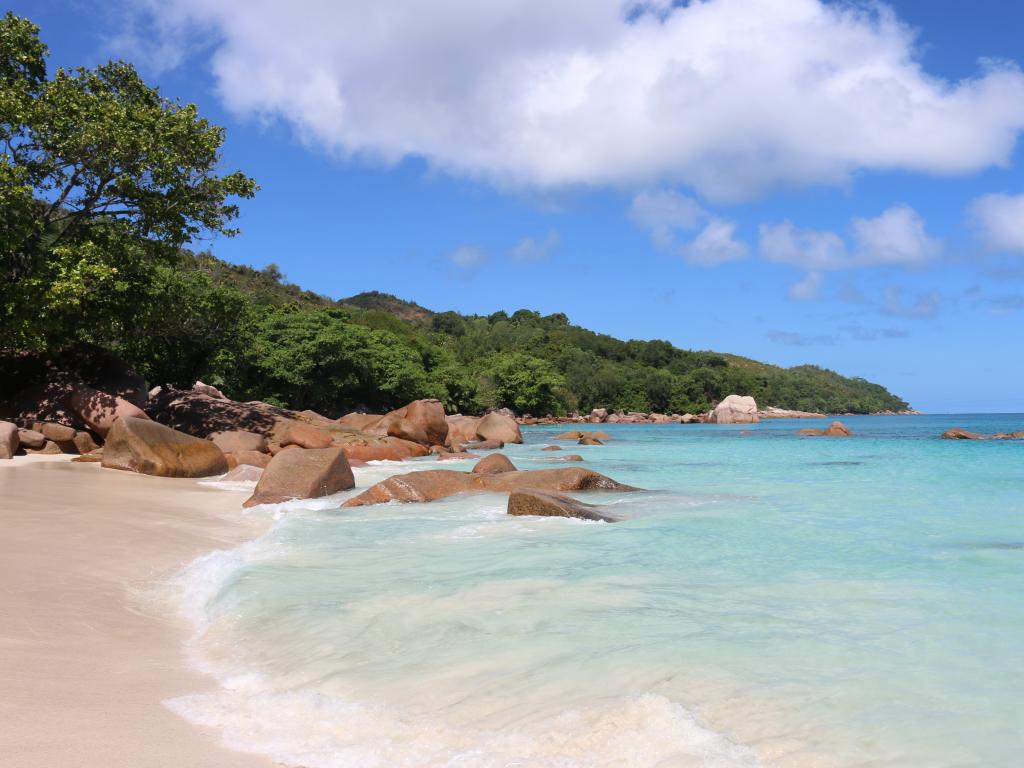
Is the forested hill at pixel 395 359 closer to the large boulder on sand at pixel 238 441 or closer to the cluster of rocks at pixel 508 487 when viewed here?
the large boulder on sand at pixel 238 441

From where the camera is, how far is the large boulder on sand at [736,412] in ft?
270

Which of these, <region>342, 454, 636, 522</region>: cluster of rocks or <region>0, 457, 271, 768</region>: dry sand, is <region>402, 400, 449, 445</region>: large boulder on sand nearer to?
<region>342, 454, 636, 522</region>: cluster of rocks

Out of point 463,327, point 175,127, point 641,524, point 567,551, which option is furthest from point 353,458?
point 463,327

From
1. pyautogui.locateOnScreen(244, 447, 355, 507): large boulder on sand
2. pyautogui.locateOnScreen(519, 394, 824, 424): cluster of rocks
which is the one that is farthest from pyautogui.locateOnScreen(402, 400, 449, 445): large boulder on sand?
pyautogui.locateOnScreen(519, 394, 824, 424): cluster of rocks

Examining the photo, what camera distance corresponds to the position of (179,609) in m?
5.36

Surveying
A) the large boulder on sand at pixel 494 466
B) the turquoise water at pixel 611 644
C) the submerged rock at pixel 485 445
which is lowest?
the submerged rock at pixel 485 445

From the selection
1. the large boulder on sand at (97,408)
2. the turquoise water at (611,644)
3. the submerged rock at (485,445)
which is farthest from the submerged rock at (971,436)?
the large boulder on sand at (97,408)

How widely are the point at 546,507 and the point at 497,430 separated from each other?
2571 centimetres

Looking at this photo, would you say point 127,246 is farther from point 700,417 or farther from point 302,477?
point 700,417

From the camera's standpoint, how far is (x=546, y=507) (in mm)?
9883

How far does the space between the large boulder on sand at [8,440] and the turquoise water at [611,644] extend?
846 centimetres

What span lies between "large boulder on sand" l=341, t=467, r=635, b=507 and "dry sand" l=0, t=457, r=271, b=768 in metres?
2.67

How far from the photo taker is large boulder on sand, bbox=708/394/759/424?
8244 cm

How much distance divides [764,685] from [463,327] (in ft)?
342
